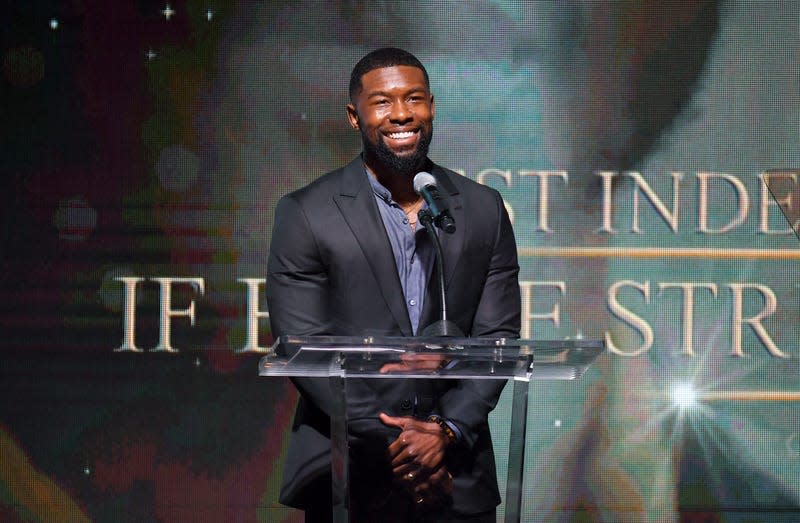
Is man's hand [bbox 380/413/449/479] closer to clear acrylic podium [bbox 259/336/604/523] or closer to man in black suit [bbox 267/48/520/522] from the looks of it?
man in black suit [bbox 267/48/520/522]

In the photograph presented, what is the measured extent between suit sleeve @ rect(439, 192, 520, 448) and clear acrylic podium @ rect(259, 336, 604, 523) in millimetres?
241

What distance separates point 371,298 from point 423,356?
465 millimetres

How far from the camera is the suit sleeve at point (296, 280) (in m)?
2.82

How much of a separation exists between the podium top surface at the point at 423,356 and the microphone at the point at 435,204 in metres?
0.26

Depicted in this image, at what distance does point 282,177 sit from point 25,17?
1090 mm

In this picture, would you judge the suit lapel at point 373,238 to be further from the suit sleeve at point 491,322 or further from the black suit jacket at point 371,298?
the suit sleeve at point 491,322

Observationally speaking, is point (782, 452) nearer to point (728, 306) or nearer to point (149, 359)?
point (728, 306)

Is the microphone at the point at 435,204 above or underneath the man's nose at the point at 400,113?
underneath

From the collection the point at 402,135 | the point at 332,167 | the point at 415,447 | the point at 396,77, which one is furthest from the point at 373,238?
the point at 332,167

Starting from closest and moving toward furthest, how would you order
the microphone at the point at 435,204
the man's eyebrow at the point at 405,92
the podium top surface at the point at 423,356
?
1. the podium top surface at the point at 423,356
2. the microphone at the point at 435,204
3. the man's eyebrow at the point at 405,92

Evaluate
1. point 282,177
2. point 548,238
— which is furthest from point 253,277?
point 548,238

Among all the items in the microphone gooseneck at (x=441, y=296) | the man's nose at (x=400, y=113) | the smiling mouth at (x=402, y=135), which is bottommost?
the microphone gooseneck at (x=441, y=296)

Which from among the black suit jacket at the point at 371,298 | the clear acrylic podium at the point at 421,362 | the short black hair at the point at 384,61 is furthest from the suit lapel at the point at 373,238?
the clear acrylic podium at the point at 421,362

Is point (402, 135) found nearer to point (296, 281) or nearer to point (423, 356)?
point (296, 281)
